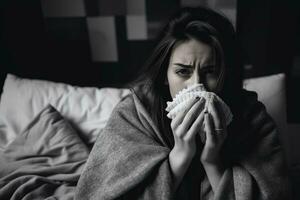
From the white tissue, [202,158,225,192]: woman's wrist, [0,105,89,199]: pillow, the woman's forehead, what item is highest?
the woman's forehead

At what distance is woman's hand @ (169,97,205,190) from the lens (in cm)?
103

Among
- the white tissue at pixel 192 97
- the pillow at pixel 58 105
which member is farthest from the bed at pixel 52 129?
the white tissue at pixel 192 97

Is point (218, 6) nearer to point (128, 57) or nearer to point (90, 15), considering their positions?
point (128, 57)

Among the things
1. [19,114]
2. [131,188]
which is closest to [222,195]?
[131,188]

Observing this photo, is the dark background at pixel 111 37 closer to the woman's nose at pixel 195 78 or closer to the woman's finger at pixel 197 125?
the woman's nose at pixel 195 78

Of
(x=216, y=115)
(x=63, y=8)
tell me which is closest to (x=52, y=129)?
(x=63, y=8)

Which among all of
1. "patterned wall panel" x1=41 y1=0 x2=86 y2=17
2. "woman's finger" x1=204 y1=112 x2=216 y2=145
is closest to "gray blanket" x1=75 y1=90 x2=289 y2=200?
"woman's finger" x1=204 y1=112 x2=216 y2=145

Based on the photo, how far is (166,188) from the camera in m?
1.08

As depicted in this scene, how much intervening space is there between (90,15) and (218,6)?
0.67 meters

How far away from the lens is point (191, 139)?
3.47 ft

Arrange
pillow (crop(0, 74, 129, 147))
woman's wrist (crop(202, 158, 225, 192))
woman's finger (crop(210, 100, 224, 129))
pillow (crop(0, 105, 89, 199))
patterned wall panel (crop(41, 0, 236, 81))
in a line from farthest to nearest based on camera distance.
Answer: patterned wall panel (crop(41, 0, 236, 81)) < pillow (crop(0, 74, 129, 147)) < pillow (crop(0, 105, 89, 199)) < woman's wrist (crop(202, 158, 225, 192)) < woman's finger (crop(210, 100, 224, 129))

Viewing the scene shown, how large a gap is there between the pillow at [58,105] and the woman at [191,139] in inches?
11.4

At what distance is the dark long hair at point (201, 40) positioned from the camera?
3.77 feet

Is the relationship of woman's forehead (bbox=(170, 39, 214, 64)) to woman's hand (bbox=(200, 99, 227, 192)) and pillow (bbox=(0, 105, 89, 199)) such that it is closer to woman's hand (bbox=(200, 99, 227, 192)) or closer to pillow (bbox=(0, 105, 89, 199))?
woman's hand (bbox=(200, 99, 227, 192))
